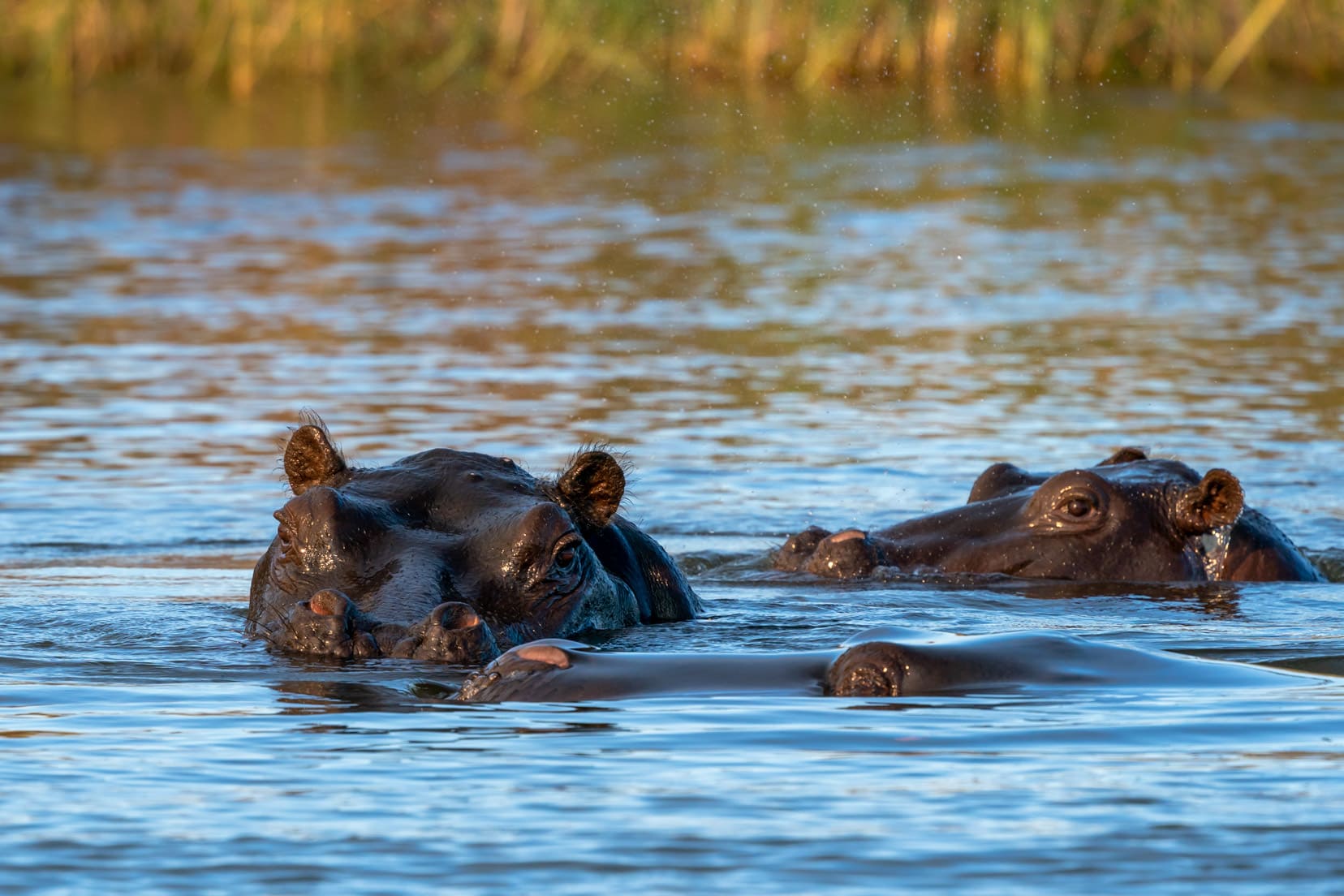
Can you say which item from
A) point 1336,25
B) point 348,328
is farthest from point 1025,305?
point 1336,25

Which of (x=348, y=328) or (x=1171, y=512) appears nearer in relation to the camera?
(x=1171, y=512)

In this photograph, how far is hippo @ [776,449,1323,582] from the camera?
32.8 feet

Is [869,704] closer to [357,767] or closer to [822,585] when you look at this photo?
[357,767]

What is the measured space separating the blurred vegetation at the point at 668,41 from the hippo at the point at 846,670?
28.3 m

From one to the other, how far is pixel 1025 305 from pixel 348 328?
562cm

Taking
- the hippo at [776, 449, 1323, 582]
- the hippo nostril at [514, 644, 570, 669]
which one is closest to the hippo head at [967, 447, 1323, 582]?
the hippo at [776, 449, 1323, 582]

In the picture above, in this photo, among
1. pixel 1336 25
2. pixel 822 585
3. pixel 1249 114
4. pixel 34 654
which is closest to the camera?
pixel 34 654

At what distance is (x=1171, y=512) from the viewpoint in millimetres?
10047

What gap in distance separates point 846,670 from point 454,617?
3.73 feet

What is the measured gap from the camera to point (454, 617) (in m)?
7.09

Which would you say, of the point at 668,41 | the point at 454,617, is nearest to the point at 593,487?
the point at 454,617

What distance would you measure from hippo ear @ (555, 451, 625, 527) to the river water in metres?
0.46

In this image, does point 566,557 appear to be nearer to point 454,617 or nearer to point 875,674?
point 454,617

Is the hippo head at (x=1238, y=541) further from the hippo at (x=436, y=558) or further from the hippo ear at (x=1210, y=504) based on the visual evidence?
the hippo at (x=436, y=558)
